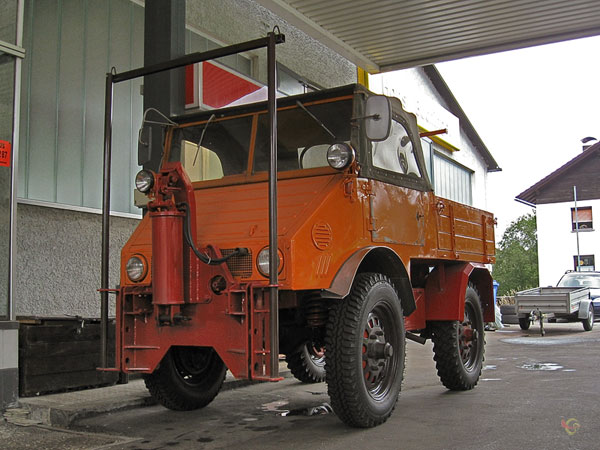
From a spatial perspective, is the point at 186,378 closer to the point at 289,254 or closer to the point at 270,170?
the point at 289,254

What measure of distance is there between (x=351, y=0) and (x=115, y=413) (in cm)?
Result: 641

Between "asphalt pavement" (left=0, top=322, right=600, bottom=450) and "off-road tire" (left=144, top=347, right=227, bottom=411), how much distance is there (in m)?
0.13

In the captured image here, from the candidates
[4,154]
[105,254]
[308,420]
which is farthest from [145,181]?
[308,420]

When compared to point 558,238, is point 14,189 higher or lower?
lower

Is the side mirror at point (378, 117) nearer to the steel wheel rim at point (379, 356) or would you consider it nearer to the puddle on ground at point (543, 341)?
the steel wheel rim at point (379, 356)

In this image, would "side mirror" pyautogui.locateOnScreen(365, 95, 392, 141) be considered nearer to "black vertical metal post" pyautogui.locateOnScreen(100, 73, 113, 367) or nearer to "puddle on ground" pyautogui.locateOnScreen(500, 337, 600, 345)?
"black vertical metal post" pyautogui.locateOnScreen(100, 73, 113, 367)

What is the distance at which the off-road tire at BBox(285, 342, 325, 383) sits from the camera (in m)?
7.56

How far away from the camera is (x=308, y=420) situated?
566 centimetres

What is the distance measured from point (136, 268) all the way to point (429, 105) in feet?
48.8

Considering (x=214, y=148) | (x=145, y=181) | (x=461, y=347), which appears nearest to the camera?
(x=145, y=181)

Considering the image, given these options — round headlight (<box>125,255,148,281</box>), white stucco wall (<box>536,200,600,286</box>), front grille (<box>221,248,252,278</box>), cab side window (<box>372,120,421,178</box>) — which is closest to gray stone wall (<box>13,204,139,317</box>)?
round headlight (<box>125,255,148,281</box>)

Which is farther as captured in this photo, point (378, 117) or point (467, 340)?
point (467, 340)

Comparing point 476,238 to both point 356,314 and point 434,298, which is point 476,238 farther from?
point 356,314

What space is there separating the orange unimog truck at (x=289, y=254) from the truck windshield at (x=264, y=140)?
0.5 inches
